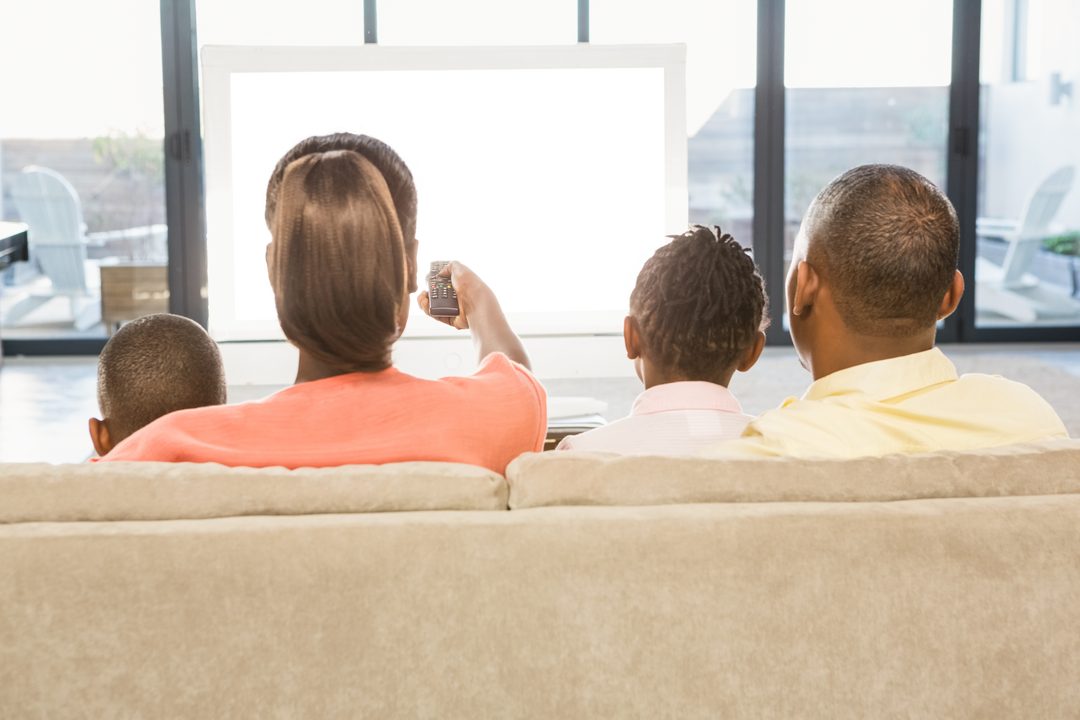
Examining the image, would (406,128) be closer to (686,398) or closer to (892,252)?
(686,398)

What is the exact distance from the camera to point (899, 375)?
47.6 inches

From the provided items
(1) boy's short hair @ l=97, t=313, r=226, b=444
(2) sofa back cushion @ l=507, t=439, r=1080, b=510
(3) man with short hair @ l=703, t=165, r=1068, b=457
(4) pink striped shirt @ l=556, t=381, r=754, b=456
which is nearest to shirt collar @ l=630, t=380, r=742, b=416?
(4) pink striped shirt @ l=556, t=381, r=754, b=456

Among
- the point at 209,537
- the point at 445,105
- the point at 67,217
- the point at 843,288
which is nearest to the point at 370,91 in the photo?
the point at 445,105

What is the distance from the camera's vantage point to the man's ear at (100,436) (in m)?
1.46

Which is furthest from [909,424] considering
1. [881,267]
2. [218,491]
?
[218,491]

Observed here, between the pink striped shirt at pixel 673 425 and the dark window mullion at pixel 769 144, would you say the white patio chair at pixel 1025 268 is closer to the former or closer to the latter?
the dark window mullion at pixel 769 144

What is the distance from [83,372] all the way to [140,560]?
4.35 m

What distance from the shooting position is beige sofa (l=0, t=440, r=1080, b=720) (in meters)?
0.84

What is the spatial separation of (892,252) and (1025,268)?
15.1ft

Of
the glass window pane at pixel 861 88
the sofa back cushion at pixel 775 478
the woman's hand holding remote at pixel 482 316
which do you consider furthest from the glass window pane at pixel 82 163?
the sofa back cushion at pixel 775 478

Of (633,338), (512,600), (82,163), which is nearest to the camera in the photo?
(512,600)

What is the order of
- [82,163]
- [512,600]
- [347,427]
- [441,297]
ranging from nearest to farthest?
[512,600]
[347,427]
[441,297]
[82,163]

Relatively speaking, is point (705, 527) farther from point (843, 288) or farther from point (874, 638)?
point (843, 288)

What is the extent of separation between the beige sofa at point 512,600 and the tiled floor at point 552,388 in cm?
257
